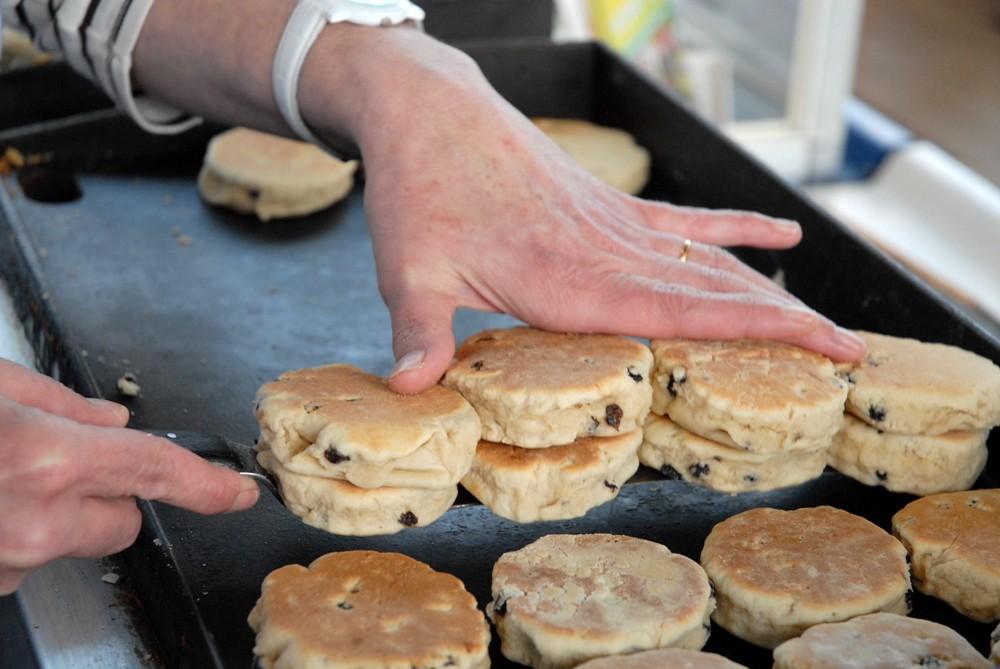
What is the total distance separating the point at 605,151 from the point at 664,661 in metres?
1.64

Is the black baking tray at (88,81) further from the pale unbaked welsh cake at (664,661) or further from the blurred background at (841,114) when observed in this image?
the pale unbaked welsh cake at (664,661)

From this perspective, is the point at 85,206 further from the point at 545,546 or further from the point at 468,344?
the point at 545,546

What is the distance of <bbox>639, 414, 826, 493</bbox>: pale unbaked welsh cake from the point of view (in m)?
1.58

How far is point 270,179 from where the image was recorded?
247 centimetres

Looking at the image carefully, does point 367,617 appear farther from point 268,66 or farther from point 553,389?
point 268,66

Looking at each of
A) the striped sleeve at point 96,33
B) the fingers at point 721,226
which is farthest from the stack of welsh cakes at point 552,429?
the striped sleeve at point 96,33

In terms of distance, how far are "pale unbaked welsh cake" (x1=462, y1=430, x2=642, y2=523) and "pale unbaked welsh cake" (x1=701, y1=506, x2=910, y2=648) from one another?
16 centimetres

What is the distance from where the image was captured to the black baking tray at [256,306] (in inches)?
58.7

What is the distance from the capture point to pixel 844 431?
64.2 inches

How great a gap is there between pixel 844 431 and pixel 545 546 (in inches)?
19.6

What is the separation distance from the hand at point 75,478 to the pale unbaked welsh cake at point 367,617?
0.14 m

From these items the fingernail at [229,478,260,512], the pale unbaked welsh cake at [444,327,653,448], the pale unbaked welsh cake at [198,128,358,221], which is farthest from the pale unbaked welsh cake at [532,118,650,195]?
the fingernail at [229,478,260,512]

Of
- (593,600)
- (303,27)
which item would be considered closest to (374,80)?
(303,27)

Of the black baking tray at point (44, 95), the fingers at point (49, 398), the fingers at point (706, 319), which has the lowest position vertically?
the black baking tray at point (44, 95)
